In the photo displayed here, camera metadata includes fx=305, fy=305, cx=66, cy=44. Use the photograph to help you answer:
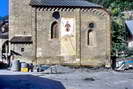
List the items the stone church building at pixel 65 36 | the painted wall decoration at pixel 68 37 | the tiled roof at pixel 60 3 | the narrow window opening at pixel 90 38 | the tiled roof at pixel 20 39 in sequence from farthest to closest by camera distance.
A: the narrow window opening at pixel 90 38 < the tiled roof at pixel 60 3 < the tiled roof at pixel 20 39 < the painted wall decoration at pixel 68 37 < the stone church building at pixel 65 36

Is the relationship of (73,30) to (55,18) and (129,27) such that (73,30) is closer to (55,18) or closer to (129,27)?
(55,18)

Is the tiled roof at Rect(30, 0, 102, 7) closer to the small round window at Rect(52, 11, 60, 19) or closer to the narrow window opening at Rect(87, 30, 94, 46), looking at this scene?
the small round window at Rect(52, 11, 60, 19)

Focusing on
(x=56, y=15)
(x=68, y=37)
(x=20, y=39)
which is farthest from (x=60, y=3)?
(x=20, y=39)

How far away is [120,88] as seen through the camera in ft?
48.6

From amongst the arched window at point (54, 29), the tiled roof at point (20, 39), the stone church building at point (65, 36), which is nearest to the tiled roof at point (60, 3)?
the stone church building at point (65, 36)

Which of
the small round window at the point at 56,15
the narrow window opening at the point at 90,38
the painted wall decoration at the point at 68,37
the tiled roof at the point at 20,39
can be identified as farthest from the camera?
the narrow window opening at the point at 90,38

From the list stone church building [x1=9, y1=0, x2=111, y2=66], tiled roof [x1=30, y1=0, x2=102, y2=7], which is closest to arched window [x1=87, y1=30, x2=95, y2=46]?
stone church building [x1=9, y1=0, x2=111, y2=66]

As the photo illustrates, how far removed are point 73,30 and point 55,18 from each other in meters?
2.35

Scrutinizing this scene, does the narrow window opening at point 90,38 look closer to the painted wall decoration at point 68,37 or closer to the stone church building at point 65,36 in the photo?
the stone church building at point 65,36

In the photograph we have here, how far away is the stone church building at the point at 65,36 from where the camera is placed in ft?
107

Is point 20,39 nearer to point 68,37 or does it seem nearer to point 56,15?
point 56,15

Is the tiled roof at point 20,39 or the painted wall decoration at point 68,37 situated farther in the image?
the tiled roof at point 20,39

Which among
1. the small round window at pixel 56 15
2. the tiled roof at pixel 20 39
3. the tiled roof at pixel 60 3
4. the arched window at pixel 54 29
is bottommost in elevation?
the tiled roof at pixel 20 39

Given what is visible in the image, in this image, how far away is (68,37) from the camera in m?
32.9
